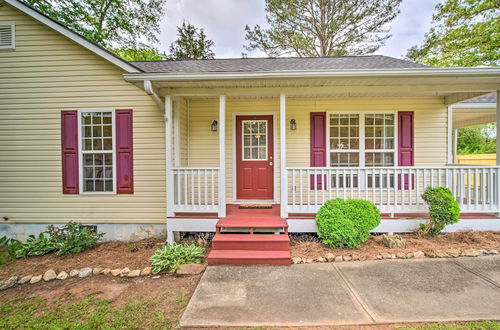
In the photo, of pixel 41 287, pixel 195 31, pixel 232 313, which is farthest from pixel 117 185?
pixel 195 31

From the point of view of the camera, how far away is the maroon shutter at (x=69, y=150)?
4738 mm

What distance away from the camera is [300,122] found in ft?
18.1

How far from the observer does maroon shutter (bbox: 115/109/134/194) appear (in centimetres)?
472

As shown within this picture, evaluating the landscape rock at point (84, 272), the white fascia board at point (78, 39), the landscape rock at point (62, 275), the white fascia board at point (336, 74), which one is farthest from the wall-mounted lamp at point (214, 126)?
the landscape rock at point (62, 275)

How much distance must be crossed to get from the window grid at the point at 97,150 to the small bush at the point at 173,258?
6.91 feet

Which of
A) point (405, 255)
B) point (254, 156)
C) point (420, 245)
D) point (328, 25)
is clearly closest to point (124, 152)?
point (254, 156)

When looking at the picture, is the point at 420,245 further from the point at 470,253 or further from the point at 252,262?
the point at 252,262

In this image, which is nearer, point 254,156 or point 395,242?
point 395,242

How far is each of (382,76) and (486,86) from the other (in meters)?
2.05

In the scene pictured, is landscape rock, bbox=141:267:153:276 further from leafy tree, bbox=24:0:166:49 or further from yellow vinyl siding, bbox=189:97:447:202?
leafy tree, bbox=24:0:166:49

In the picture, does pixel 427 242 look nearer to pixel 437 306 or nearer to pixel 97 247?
pixel 437 306

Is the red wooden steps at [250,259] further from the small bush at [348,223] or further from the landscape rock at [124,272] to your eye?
the landscape rock at [124,272]

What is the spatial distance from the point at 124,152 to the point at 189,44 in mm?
14120

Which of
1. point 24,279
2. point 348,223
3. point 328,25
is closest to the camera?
point 24,279
